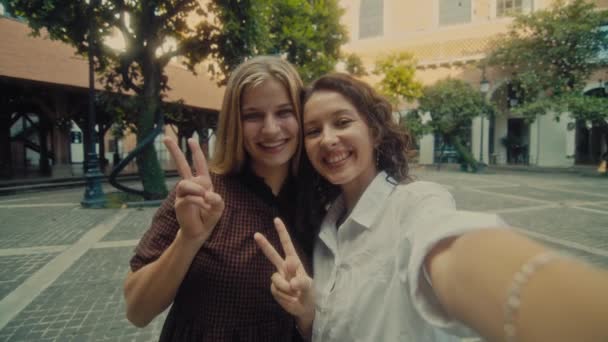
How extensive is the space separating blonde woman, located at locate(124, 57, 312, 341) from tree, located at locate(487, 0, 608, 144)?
1929cm

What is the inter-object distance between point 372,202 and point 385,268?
0.90ft

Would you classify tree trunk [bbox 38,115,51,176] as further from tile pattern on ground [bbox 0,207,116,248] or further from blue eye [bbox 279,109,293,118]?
blue eye [bbox 279,109,293,118]

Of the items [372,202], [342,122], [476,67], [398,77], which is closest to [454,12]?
[476,67]

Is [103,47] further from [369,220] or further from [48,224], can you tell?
[369,220]

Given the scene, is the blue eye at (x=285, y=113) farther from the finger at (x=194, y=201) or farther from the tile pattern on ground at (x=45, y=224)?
the tile pattern on ground at (x=45, y=224)

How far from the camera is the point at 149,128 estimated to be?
9.38 m

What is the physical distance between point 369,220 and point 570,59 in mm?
21554

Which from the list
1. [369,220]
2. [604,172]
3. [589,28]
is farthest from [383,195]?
[589,28]

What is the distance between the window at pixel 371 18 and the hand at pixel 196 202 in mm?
28953

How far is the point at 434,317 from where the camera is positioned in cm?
85

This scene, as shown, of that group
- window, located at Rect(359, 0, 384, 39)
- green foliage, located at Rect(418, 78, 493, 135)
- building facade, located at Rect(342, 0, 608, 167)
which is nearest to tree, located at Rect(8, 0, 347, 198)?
green foliage, located at Rect(418, 78, 493, 135)

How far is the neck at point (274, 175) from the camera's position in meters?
1.63

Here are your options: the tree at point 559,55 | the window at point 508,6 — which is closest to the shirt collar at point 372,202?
the tree at point 559,55

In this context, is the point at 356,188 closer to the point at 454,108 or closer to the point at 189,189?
the point at 189,189
